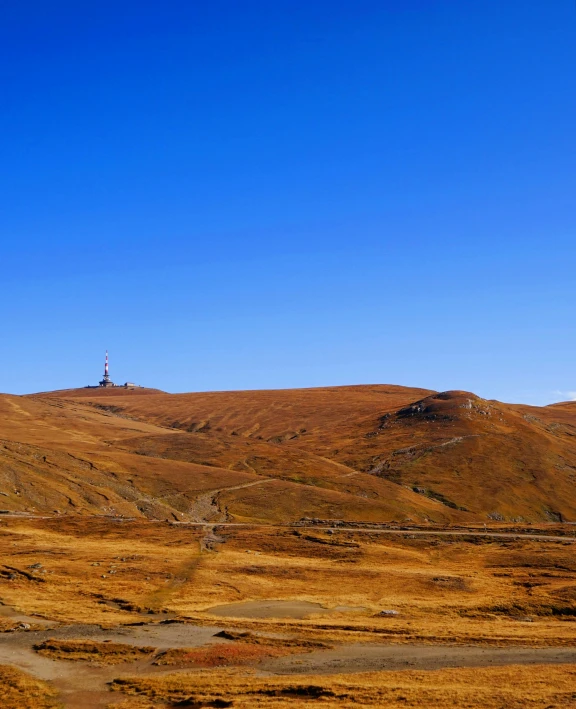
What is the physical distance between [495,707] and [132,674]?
1896 centimetres

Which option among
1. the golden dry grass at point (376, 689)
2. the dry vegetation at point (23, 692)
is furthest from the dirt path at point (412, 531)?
the dry vegetation at point (23, 692)

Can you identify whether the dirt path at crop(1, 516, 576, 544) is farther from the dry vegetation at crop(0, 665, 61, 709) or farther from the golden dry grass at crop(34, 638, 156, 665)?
the dry vegetation at crop(0, 665, 61, 709)

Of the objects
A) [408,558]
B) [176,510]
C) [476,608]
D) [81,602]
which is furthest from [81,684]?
[176,510]

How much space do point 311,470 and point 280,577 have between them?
246 feet

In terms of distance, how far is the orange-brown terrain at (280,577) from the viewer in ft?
129

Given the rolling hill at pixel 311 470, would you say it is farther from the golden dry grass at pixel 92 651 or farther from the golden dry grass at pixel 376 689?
the golden dry grass at pixel 376 689

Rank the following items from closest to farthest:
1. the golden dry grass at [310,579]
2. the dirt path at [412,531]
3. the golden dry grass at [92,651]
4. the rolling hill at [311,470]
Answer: the golden dry grass at [92,651] → the golden dry grass at [310,579] → the dirt path at [412,531] → the rolling hill at [311,470]

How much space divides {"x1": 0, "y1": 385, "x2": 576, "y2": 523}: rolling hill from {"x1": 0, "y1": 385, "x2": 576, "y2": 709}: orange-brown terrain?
0.58m

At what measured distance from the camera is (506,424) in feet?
590

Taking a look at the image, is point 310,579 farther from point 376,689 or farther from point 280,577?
point 376,689

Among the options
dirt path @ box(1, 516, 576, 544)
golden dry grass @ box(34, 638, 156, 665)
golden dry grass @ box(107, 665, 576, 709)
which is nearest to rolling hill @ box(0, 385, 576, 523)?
dirt path @ box(1, 516, 576, 544)

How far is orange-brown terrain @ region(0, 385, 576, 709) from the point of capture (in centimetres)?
3925

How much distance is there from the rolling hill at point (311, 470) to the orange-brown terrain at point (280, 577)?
578mm

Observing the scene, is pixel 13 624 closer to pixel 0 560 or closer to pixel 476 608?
pixel 0 560
